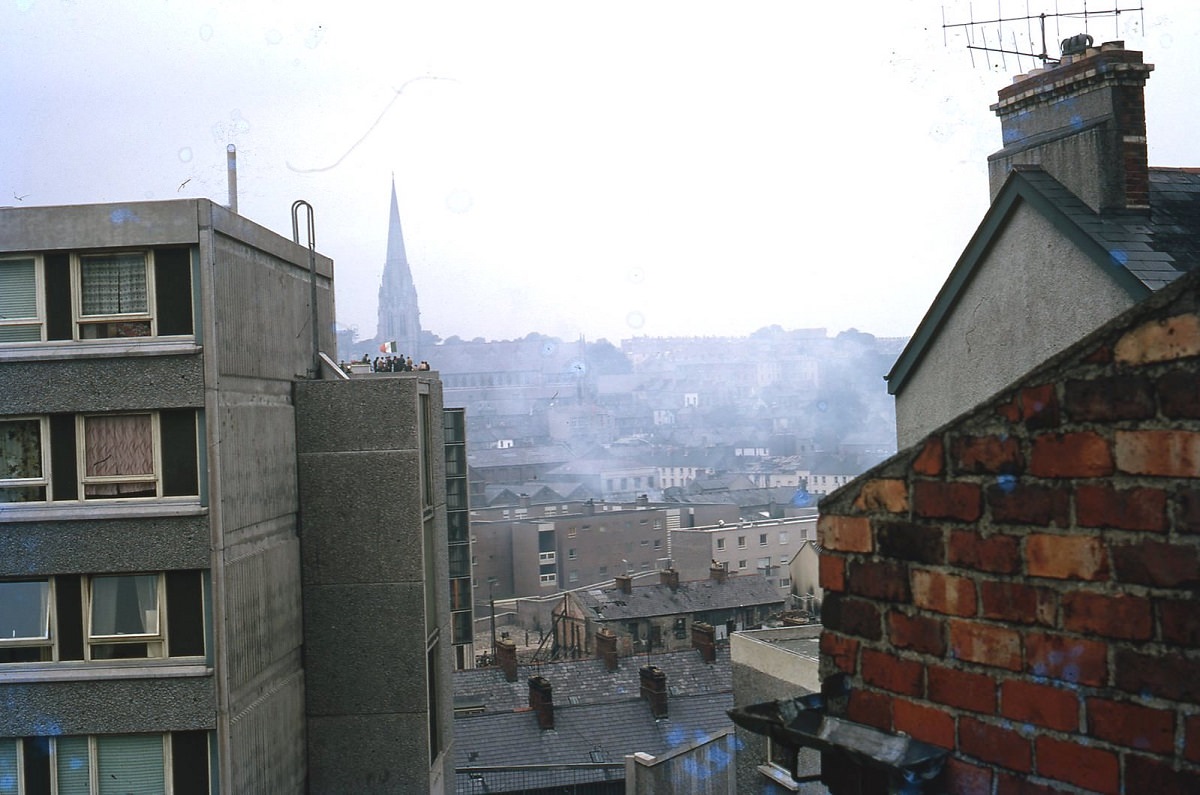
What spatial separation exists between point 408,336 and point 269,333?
159219 mm

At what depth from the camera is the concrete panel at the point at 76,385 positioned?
30.4 ft

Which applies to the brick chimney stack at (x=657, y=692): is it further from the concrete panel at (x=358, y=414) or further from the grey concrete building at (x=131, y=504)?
the grey concrete building at (x=131, y=504)

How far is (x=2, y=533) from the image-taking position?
9359 millimetres

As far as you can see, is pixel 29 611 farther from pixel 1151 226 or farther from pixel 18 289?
pixel 1151 226

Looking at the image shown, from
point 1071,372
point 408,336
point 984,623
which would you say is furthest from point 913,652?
point 408,336

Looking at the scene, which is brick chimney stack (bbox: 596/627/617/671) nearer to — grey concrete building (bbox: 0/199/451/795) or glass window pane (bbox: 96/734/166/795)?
grey concrete building (bbox: 0/199/451/795)

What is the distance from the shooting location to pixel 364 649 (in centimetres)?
1087

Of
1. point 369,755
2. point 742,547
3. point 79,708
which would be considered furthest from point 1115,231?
point 742,547

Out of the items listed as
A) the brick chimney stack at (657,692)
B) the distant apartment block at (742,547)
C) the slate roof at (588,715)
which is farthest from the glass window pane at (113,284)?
the distant apartment block at (742,547)

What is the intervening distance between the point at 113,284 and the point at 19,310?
2.80 ft

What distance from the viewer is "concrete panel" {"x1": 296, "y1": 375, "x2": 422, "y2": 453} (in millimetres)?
10727

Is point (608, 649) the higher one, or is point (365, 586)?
point (365, 586)

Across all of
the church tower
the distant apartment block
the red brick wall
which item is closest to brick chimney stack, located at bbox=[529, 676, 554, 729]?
the red brick wall

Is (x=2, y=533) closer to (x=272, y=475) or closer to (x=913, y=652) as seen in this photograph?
(x=272, y=475)
